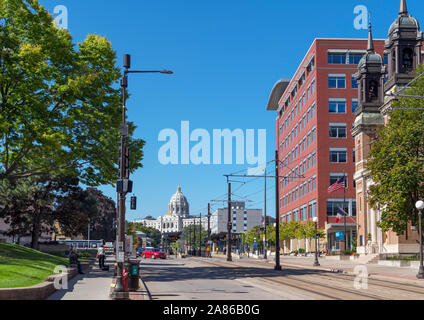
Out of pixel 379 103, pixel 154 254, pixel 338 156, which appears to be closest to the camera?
pixel 379 103

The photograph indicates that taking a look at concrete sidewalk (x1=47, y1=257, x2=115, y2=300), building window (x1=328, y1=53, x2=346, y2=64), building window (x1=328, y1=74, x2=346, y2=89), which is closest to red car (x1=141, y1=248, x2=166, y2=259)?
building window (x1=328, y1=74, x2=346, y2=89)

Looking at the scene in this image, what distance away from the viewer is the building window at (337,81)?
97000mm

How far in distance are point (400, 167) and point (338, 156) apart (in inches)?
2169

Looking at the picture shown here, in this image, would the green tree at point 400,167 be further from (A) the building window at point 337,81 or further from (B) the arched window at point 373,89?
(A) the building window at point 337,81

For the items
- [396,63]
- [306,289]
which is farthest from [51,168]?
[396,63]

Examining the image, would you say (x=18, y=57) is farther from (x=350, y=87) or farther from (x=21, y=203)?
(x=350, y=87)

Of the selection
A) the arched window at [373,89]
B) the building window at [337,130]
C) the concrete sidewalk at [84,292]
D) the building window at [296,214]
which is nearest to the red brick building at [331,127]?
the building window at [337,130]

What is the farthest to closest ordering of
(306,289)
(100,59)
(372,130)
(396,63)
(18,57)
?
(372,130) < (396,63) < (100,59) < (18,57) < (306,289)

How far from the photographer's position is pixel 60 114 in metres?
34.7

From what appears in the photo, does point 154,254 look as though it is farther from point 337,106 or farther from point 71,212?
point 337,106

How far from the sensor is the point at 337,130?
318 feet

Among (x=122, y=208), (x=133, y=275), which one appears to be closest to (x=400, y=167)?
(x=133, y=275)

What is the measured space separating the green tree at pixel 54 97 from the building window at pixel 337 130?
6366cm
